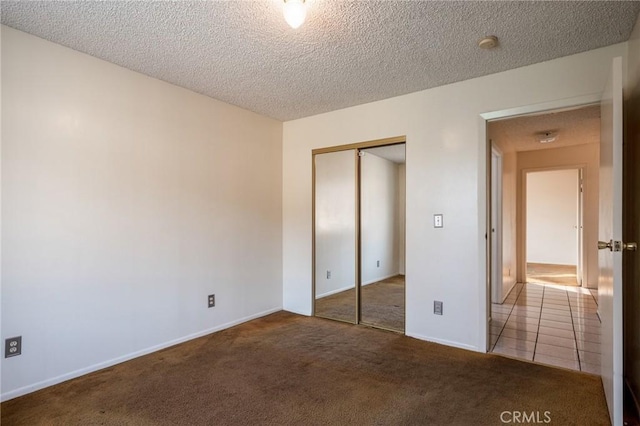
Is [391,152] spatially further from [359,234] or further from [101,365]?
[101,365]

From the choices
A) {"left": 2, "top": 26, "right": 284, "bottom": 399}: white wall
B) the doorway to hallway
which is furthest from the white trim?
the doorway to hallway

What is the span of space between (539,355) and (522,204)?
3895 mm

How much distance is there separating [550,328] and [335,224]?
2511 mm

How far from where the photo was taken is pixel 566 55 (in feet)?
8.20

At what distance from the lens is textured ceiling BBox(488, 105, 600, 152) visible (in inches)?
143

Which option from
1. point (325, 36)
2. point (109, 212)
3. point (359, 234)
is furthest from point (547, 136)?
point (109, 212)

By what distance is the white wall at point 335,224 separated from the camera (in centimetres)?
386

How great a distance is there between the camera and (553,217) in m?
7.93

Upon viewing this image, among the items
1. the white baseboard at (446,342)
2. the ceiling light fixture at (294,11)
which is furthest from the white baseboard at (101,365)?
the ceiling light fixture at (294,11)

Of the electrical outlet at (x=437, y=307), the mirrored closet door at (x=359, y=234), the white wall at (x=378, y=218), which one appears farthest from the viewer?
the white wall at (x=378, y=218)

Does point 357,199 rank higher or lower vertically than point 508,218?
higher

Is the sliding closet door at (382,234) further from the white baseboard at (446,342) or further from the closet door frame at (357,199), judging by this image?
the white baseboard at (446,342)

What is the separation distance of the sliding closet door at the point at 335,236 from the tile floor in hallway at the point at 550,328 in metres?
1.61

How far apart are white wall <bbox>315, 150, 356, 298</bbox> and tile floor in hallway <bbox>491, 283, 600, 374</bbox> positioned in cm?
167
